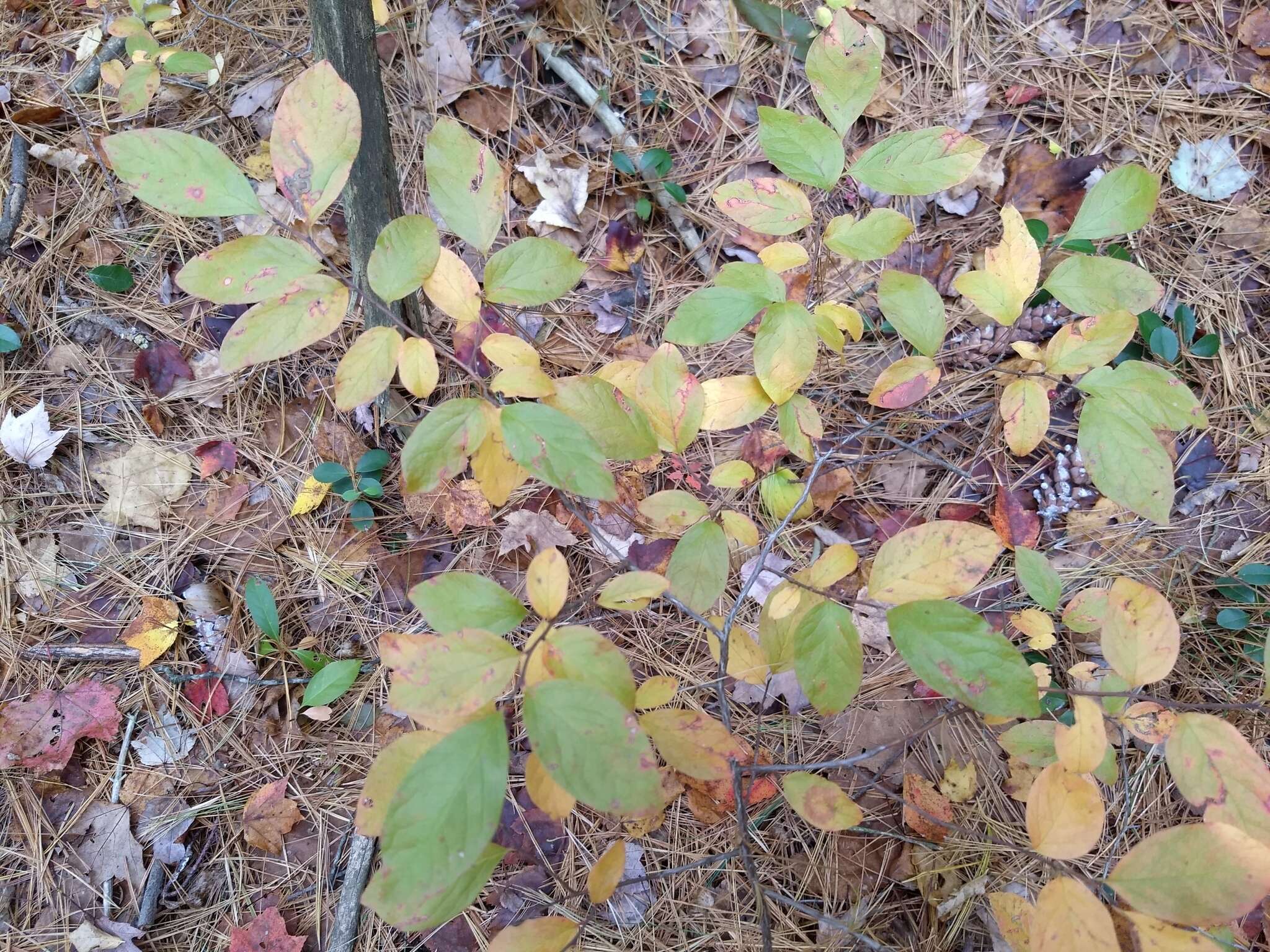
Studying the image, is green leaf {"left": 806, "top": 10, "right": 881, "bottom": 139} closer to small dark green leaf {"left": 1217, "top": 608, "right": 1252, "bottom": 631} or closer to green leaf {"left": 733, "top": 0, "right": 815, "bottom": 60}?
green leaf {"left": 733, "top": 0, "right": 815, "bottom": 60}

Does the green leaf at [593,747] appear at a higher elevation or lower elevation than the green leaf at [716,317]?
lower

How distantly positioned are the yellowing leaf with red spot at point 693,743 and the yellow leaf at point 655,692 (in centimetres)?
6

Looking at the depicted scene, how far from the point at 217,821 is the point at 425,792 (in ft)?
3.78

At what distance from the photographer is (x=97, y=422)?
6.18 ft

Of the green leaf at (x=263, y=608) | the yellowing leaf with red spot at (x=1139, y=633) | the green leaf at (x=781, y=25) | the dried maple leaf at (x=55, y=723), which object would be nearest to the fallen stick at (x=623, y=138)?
the green leaf at (x=781, y=25)

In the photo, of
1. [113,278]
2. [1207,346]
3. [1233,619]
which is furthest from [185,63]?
[1233,619]

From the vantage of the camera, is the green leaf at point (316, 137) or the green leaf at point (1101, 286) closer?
the green leaf at point (316, 137)

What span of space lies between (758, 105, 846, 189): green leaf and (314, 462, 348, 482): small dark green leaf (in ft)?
4.01

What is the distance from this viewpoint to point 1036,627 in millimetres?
1561

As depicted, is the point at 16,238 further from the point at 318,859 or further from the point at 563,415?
the point at 563,415

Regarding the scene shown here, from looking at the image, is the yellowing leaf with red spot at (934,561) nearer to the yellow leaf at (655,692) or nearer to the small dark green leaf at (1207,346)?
the yellow leaf at (655,692)

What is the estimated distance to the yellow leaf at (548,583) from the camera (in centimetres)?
97

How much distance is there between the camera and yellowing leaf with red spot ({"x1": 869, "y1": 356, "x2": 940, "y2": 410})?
1377mm

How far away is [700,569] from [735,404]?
0.32m
